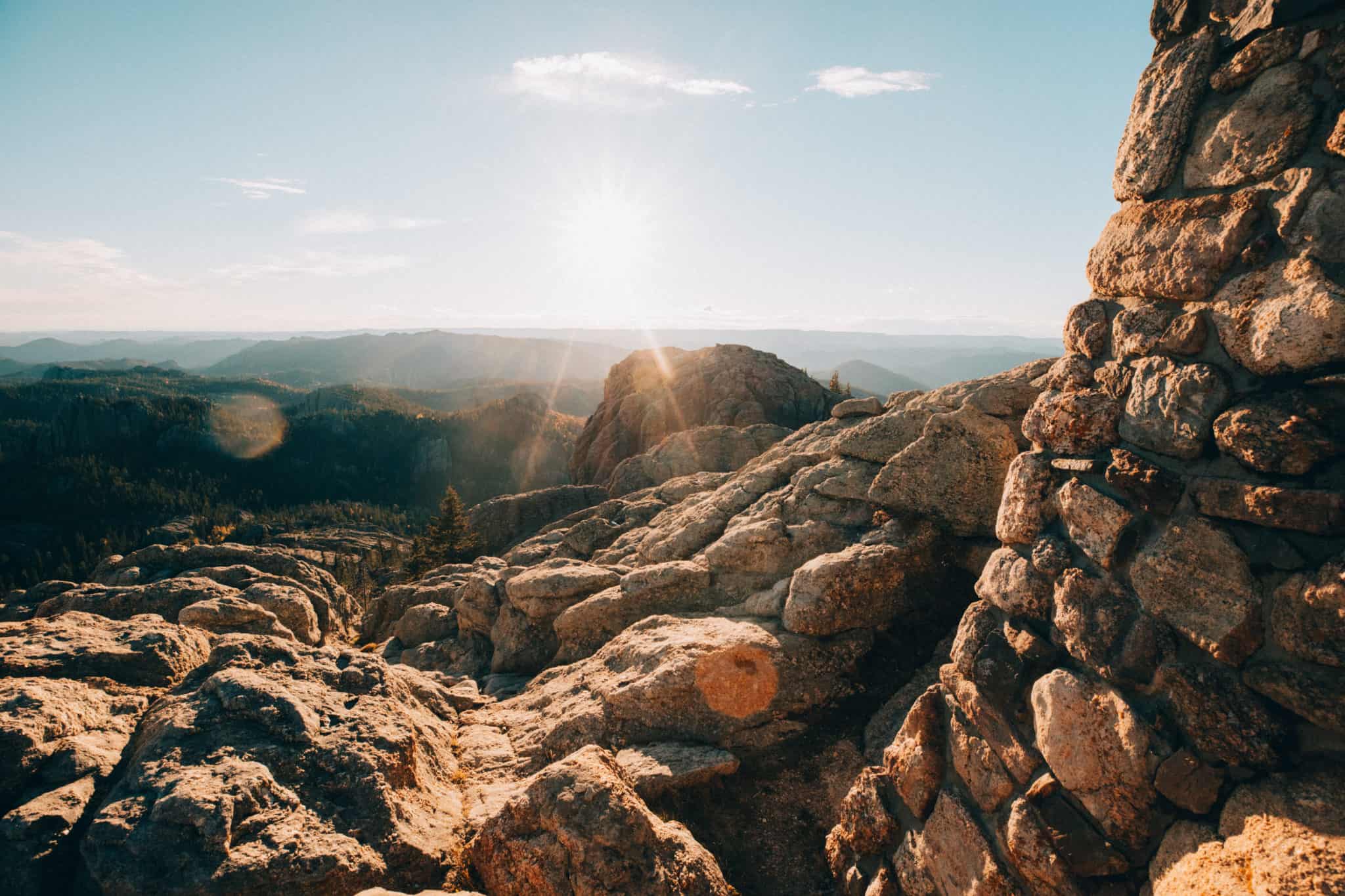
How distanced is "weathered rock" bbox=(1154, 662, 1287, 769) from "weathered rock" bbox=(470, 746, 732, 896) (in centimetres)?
695

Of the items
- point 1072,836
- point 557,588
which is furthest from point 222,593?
point 1072,836

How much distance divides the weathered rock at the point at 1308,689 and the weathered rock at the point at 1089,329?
4023 millimetres

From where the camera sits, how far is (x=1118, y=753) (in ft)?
21.2

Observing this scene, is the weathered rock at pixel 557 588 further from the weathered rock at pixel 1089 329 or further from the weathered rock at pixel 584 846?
the weathered rock at pixel 1089 329

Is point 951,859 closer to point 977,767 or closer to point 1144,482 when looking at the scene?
point 977,767

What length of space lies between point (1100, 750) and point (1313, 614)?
97.2 inches

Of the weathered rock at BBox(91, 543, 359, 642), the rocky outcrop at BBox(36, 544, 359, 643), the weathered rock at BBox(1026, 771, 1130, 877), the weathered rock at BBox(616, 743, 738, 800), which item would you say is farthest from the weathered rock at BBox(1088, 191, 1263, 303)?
the weathered rock at BBox(91, 543, 359, 642)

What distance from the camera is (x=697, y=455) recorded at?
160 feet

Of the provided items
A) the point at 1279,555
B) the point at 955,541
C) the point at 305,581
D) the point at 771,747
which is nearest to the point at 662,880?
the point at 771,747

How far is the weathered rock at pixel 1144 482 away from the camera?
6.55 m

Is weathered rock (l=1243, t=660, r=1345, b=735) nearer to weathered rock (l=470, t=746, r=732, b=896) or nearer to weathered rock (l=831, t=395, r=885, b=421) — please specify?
weathered rock (l=470, t=746, r=732, b=896)

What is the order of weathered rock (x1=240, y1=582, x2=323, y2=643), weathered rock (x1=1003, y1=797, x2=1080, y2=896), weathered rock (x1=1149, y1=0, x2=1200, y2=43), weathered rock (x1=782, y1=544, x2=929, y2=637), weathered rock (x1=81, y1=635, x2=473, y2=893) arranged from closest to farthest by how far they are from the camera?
A: weathered rock (x1=1003, y1=797, x2=1080, y2=896) → weathered rock (x1=1149, y1=0, x2=1200, y2=43) → weathered rock (x1=81, y1=635, x2=473, y2=893) → weathered rock (x1=782, y1=544, x2=929, y2=637) → weathered rock (x1=240, y1=582, x2=323, y2=643)

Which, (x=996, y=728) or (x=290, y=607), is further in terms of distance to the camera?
(x=290, y=607)

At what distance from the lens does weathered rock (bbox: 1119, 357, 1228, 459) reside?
6250 mm
